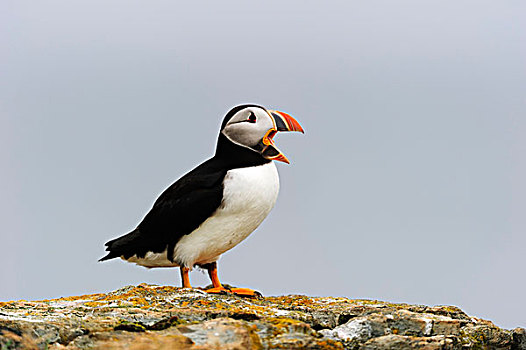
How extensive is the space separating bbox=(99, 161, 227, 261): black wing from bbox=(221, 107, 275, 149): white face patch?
1.41ft

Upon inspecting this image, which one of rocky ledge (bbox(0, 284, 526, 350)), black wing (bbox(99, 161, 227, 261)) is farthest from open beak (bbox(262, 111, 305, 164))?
rocky ledge (bbox(0, 284, 526, 350))

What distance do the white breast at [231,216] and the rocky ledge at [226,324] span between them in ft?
2.48

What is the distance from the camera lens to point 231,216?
26.5ft

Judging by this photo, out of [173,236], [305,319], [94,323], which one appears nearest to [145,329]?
[94,323]

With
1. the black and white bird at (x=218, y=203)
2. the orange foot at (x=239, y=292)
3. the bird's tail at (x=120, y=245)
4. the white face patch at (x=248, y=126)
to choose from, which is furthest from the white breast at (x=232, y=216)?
→ the bird's tail at (x=120, y=245)

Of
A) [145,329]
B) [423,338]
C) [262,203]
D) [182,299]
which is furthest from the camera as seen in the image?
[262,203]

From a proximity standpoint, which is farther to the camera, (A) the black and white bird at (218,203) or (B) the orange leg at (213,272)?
(B) the orange leg at (213,272)

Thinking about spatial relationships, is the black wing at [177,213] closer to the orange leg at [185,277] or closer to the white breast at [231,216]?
the white breast at [231,216]

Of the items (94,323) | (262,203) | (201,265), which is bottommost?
(94,323)

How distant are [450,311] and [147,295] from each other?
9.49 feet

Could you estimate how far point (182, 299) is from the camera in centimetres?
682

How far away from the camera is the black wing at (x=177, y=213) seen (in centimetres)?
800

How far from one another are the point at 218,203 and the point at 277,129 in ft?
3.82

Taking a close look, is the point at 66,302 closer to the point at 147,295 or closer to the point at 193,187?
the point at 147,295
